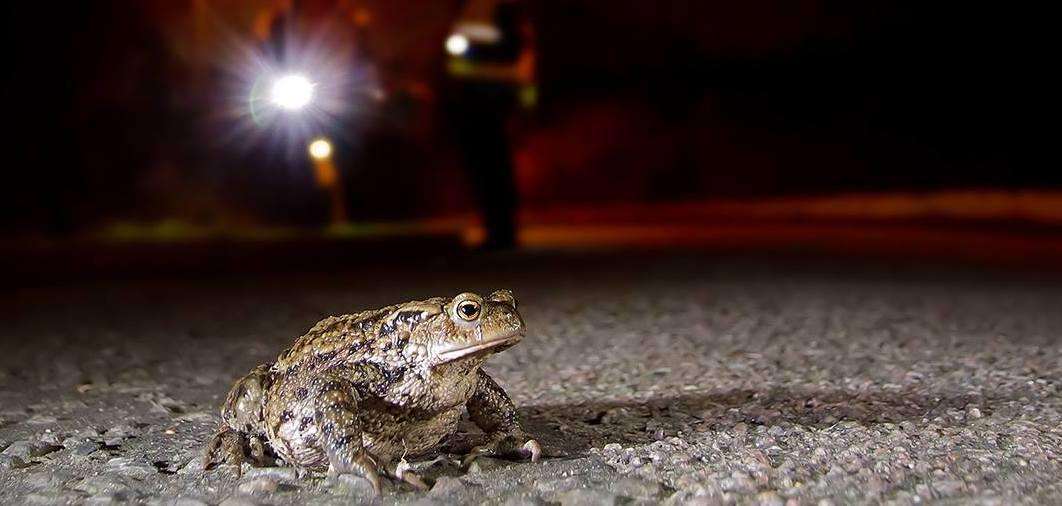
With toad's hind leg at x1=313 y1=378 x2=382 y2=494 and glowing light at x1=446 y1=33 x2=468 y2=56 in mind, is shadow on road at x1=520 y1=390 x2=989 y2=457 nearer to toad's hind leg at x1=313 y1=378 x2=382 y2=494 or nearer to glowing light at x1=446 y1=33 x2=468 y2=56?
toad's hind leg at x1=313 y1=378 x2=382 y2=494

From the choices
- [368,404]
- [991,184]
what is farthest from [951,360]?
[991,184]

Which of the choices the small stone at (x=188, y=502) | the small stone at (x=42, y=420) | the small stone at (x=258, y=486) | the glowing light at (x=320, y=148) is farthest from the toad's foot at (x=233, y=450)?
the glowing light at (x=320, y=148)

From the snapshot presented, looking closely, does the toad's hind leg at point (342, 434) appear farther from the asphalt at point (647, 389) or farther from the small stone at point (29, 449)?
the small stone at point (29, 449)

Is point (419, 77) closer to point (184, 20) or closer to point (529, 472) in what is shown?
point (184, 20)

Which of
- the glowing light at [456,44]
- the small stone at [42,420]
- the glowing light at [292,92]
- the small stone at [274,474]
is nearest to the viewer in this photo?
the small stone at [274,474]

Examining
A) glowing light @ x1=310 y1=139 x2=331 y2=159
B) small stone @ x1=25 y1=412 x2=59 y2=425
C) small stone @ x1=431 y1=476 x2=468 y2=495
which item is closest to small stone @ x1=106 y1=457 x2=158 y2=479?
small stone @ x1=25 y1=412 x2=59 y2=425

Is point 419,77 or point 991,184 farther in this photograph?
point 991,184
